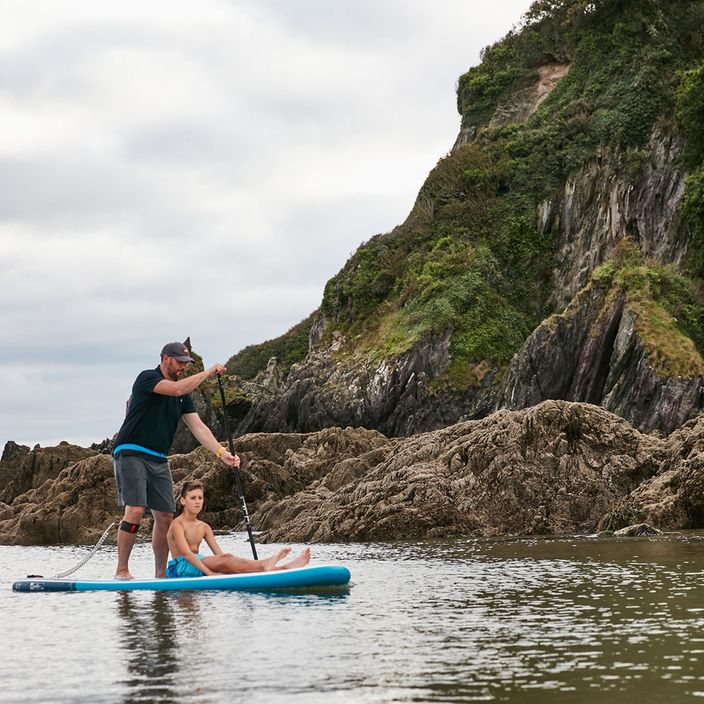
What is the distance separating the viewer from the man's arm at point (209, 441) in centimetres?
1275

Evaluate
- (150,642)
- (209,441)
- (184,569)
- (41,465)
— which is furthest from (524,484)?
(41,465)

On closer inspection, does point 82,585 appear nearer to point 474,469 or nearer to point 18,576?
point 18,576

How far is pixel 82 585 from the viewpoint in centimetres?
1273

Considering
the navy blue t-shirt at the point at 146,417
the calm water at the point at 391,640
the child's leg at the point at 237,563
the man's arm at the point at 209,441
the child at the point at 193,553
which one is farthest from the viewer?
the navy blue t-shirt at the point at 146,417

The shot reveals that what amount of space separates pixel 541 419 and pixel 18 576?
33.8 ft

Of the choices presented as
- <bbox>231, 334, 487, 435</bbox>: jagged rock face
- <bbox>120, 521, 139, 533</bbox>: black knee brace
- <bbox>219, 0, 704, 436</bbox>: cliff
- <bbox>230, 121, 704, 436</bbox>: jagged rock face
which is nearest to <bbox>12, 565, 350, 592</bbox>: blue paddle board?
<bbox>120, 521, 139, 533</bbox>: black knee brace

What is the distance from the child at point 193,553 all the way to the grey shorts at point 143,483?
41 cm

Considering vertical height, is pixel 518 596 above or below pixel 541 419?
below

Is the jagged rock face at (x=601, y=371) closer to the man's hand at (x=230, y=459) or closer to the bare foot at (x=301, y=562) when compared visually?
the man's hand at (x=230, y=459)

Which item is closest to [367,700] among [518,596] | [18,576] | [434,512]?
[518,596]

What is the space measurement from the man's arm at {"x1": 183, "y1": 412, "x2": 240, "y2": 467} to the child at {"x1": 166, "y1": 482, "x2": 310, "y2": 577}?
44 centimetres

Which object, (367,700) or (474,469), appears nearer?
(367,700)

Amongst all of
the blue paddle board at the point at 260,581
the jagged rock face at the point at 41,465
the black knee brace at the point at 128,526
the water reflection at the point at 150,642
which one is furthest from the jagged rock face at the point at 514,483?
the jagged rock face at the point at 41,465

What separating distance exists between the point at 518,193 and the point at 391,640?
189 ft
